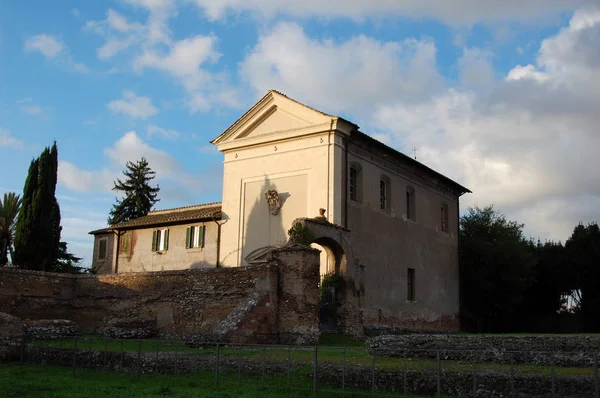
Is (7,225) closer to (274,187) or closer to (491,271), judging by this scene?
(274,187)

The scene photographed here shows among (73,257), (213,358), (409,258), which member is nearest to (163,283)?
(213,358)

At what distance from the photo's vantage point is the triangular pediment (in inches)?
1226

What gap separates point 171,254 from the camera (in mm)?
37562

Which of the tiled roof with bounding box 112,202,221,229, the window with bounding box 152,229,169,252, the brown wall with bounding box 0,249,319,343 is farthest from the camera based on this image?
the window with bounding box 152,229,169,252

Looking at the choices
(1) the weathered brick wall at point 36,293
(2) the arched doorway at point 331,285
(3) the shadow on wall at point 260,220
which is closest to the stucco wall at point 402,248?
(2) the arched doorway at point 331,285

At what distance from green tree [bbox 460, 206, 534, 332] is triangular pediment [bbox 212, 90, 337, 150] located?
16.6m

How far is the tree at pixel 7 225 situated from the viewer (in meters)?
35.6

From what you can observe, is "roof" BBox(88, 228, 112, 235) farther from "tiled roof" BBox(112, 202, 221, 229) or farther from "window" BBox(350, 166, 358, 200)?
"window" BBox(350, 166, 358, 200)

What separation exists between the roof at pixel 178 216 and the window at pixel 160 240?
0.56m

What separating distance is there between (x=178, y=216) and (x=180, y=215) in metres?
0.19

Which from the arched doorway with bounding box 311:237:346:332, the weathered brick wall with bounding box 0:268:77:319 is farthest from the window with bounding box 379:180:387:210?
the weathered brick wall with bounding box 0:268:77:319

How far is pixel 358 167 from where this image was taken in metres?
32.0

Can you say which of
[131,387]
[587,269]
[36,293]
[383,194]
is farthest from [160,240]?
[587,269]

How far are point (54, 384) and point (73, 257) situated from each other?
35.0 meters
